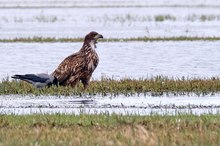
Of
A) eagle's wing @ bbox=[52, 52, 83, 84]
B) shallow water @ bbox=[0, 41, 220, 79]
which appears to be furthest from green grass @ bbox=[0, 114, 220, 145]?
shallow water @ bbox=[0, 41, 220, 79]

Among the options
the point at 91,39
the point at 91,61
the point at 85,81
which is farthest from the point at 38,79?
the point at 91,39

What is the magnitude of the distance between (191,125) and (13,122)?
2629mm

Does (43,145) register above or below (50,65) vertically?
above

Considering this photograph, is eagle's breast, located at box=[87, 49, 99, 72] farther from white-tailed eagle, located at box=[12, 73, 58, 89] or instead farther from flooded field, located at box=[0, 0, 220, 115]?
flooded field, located at box=[0, 0, 220, 115]

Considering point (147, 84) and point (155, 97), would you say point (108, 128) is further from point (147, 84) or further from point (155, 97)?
point (147, 84)

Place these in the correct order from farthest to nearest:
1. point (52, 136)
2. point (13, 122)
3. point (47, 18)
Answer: point (47, 18) < point (13, 122) < point (52, 136)

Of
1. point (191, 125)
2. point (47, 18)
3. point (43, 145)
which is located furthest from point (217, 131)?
point (47, 18)

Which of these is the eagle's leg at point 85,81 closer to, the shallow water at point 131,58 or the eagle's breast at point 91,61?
the eagle's breast at point 91,61

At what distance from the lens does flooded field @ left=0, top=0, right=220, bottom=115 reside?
1702cm

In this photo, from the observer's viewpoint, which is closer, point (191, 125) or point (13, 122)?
point (191, 125)

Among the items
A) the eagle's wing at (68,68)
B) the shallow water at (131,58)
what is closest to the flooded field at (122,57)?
the shallow water at (131,58)

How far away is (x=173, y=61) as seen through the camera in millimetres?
30500

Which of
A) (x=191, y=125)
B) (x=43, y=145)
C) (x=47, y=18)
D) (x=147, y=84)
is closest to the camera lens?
(x=43, y=145)

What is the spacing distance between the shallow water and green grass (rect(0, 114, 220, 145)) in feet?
33.4
